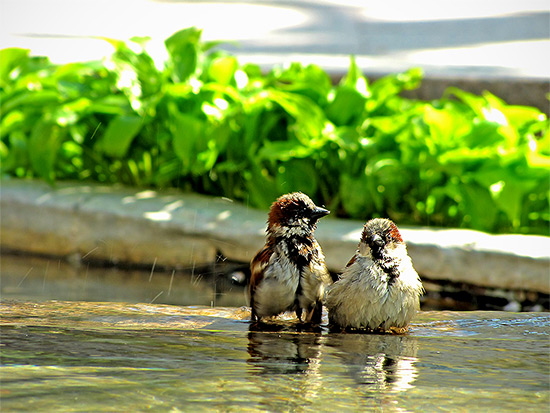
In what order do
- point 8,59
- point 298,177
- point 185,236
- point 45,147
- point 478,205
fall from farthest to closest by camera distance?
point 8,59 → point 45,147 → point 298,177 → point 185,236 → point 478,205

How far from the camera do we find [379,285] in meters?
3.61

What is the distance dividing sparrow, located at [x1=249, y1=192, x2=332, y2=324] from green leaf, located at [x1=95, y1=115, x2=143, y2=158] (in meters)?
2.77

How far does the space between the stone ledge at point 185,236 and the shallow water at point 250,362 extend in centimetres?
98

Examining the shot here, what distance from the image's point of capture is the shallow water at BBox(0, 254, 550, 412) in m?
2.71

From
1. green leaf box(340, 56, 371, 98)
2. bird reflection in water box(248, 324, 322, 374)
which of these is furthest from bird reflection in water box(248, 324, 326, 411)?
green leaf box(340, 56, 371, 98)

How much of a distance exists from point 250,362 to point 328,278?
0.87m

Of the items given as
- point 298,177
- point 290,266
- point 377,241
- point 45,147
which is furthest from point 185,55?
point 377,241

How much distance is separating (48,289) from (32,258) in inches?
39.2

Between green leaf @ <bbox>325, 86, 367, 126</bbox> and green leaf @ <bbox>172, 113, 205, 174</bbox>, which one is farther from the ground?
green leaf @ <bbox>325, 86, 367, 126</bbox>

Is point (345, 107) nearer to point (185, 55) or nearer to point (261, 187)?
point (261, 187)

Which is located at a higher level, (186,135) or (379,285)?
(186,135)

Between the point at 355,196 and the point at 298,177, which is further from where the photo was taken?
the point at 298,177

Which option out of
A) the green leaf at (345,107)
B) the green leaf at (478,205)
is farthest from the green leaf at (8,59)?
the green leaf at (478,205)

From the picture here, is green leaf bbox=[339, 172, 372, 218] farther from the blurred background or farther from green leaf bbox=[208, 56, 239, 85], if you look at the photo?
green leaf bbox=[208, 56, 239, 85]
